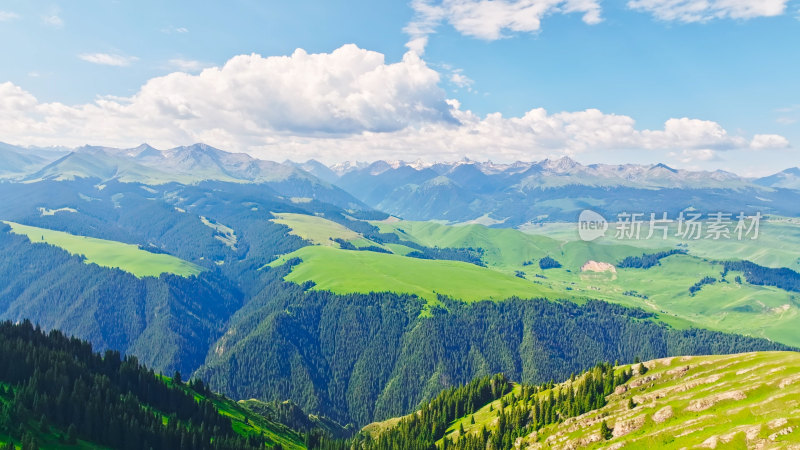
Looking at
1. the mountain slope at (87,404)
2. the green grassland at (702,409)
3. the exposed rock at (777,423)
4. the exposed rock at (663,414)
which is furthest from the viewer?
the exposed rock at (663,414)

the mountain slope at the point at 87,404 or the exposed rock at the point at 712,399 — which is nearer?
the mountain slope at the point at 87,404

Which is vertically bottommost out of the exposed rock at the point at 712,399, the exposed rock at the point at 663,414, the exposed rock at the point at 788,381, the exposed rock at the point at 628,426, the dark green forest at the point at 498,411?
the dark green forest at the point at 498,411

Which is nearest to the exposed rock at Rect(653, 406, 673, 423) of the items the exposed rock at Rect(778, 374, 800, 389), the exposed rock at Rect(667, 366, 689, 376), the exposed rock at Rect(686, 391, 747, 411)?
the exposed rock at Rect(686, 391, 747, 411)

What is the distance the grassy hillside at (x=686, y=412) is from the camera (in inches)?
3509

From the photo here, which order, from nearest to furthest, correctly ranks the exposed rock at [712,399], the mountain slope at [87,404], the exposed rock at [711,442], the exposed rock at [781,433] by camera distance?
1. the exposed rock at [781,433]
2. the exposed rock at [711,442]
3. the mountain slope at [87,404]
4. the exposed rock at [712,399]

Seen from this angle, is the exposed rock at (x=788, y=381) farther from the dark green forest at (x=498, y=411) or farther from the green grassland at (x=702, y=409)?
the dark green forest at (x=498, y=411)

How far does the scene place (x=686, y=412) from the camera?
357 ft

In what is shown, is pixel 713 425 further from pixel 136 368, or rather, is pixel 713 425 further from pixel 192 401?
pixel 136 368

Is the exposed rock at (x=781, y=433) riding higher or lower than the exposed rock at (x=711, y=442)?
higher

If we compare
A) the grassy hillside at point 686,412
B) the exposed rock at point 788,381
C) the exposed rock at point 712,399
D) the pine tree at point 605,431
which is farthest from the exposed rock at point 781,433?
the pine tree at point 605,431

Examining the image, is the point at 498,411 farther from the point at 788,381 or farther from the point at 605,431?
the point at 788,381

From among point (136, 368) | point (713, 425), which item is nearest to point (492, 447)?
point (713, 425)

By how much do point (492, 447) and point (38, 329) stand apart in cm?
12998

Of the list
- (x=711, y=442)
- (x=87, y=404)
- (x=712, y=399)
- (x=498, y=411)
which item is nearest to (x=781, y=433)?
(x=711, y=442)
